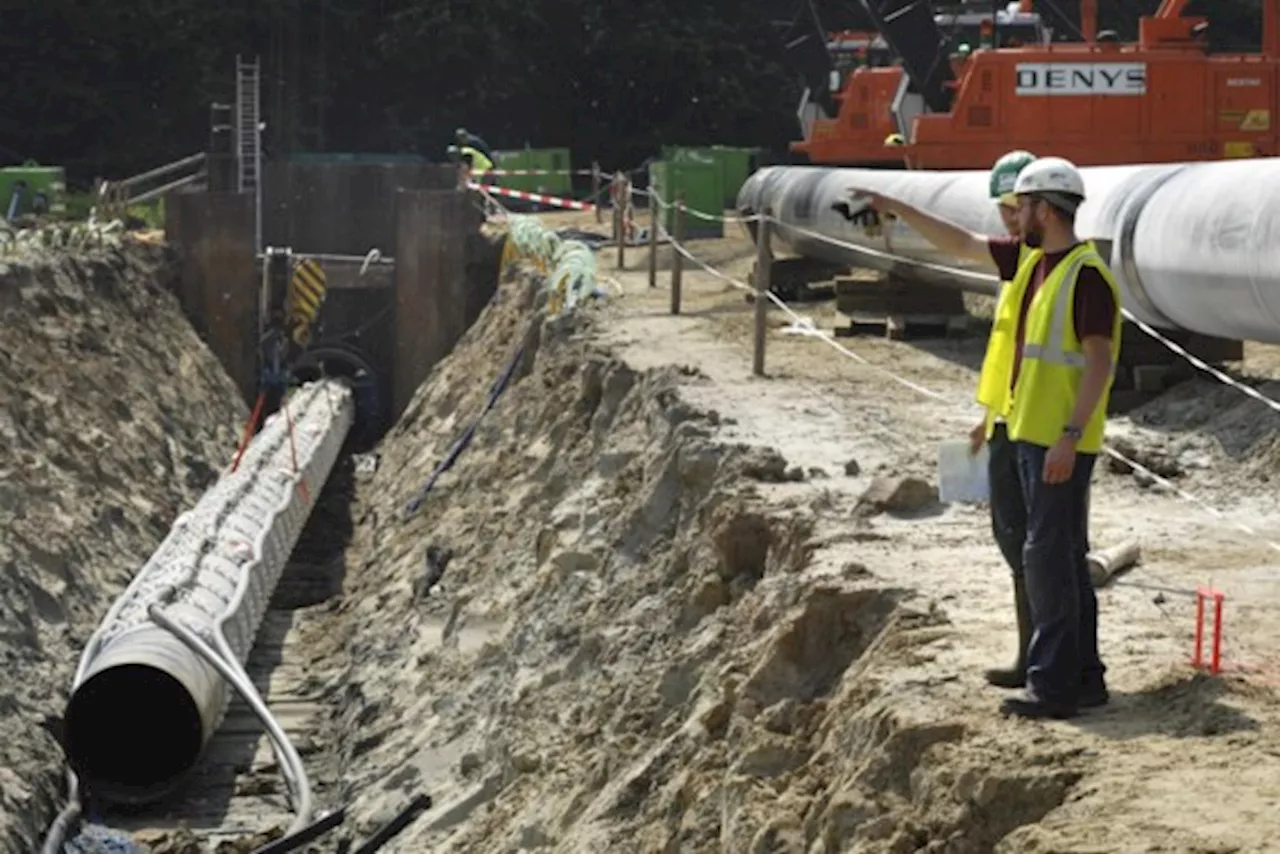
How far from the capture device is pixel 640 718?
1152cm

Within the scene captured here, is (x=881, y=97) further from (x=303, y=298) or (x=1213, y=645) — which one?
(x=1213, y=645)

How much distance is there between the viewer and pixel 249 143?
4275 cm

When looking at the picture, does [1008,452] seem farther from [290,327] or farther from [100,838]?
[290,327]

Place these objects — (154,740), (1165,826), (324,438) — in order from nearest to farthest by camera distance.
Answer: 1. (1165,826)
2. (154,740)
3. (324,438)

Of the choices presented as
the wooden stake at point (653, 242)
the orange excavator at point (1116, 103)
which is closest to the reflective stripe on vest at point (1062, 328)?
the wooden stake at point (653, 242)

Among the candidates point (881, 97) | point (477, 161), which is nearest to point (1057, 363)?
point (881, 97)

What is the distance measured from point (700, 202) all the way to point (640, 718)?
26959 mm

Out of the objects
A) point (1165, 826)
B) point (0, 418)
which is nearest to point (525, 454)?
point (0, 418)

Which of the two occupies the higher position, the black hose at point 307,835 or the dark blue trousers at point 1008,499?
the dark blue trousers at point 1008,499

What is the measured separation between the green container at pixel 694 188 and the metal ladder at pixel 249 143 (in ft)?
18.9

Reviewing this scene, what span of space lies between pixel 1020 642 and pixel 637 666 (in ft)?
14.4

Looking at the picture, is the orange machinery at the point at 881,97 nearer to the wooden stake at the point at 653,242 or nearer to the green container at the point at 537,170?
the wooden stake at the point at 653,242

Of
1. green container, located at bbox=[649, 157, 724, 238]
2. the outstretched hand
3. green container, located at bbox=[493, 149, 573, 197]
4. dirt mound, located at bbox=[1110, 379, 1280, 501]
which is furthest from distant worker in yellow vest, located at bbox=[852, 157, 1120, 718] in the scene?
green container, located at bbox=[493, 149, 573, 197]

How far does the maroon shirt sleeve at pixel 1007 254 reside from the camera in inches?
335
